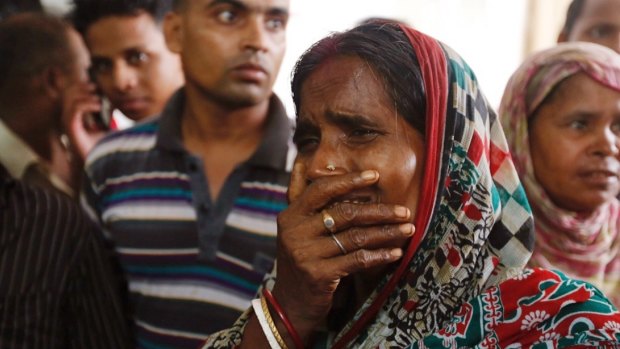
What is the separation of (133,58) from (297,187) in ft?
6.23

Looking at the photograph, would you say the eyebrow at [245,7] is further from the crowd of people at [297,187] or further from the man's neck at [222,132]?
the man's neck at [222,132]

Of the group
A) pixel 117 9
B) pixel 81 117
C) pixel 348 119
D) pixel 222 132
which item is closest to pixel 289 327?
pixel 348 119

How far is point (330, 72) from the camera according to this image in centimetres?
139

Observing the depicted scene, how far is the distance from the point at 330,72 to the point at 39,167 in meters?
1.73

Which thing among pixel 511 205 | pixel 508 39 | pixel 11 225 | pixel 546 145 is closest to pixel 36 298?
pixel 11 225

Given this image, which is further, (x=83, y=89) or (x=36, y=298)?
(x=83, y=89)

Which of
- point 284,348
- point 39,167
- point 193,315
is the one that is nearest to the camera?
point 284,348

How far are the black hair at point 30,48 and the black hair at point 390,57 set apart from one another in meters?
1.84

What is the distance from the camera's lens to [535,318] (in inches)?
49.3

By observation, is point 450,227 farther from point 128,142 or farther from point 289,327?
point 128,142

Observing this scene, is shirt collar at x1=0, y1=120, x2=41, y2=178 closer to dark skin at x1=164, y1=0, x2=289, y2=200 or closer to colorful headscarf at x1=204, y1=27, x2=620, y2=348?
dark skin at x1=164, y1=0, x2=289, y2=200

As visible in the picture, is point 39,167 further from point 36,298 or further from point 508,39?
point 508,39

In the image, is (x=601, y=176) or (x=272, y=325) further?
(x=601, y=176)

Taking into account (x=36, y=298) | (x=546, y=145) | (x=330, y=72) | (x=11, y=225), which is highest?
(x=330, y=72)
